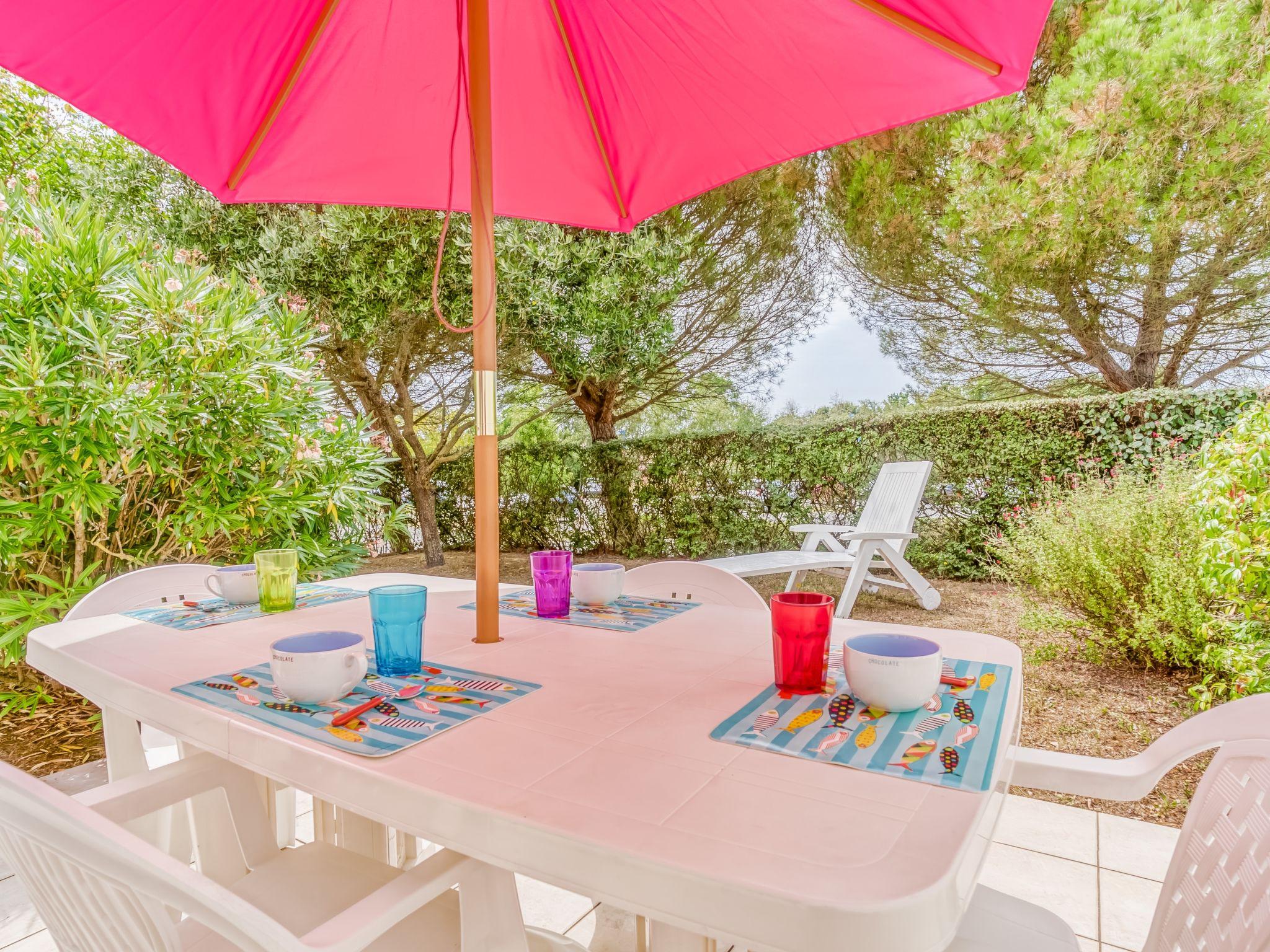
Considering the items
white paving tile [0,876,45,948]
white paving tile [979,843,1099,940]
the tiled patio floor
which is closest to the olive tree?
the tiled patio floor

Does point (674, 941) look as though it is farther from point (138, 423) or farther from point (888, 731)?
point (138, 423)

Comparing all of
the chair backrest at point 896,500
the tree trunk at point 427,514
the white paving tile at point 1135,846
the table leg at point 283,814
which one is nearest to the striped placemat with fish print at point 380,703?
the table leg at point 283,814

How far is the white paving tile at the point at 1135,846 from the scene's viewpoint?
75.0 inches

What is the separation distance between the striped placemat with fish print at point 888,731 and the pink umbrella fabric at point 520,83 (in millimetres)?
1084

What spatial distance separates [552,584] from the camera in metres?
1.38

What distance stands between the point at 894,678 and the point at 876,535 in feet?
11.3

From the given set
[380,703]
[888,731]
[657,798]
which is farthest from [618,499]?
[657,798]

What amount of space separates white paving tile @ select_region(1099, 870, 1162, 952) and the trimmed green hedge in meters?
2.64

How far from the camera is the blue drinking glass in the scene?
992 mm

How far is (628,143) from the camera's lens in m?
1.86

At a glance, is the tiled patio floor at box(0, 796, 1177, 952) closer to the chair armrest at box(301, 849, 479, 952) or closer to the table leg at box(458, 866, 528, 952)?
the table leg at box(458, 866, 528, 952)

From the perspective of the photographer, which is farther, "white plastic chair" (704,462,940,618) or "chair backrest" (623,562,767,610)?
"white plastic chair" (704,462,940,618)

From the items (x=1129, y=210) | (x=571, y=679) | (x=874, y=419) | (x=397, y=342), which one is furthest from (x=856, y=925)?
(x=397, y=342)

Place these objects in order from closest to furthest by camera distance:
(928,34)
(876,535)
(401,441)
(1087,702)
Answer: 1. (928,34)
2. (1087,702)
3. (876,535)
4. (401,441)
